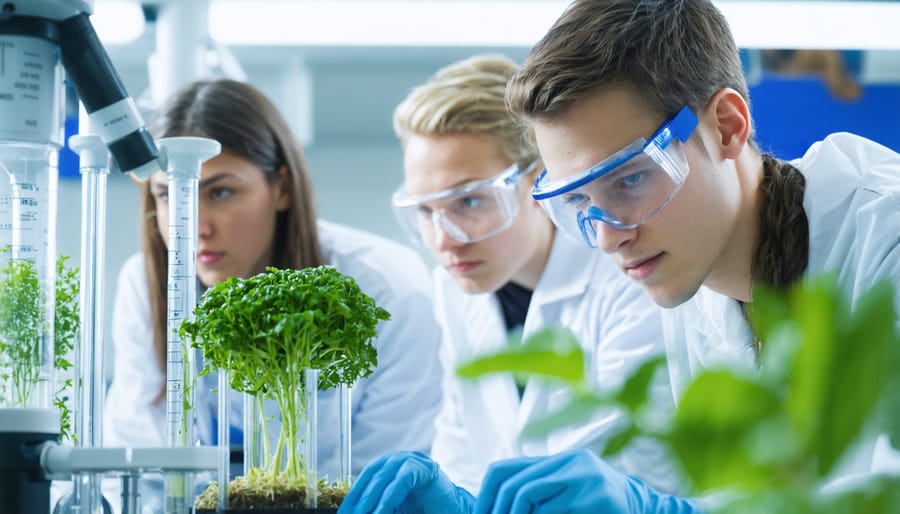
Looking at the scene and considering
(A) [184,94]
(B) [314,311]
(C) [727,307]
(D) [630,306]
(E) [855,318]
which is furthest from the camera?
(A) [184,94]

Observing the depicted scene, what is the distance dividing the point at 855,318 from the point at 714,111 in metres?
1.29

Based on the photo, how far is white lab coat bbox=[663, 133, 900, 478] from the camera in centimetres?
136

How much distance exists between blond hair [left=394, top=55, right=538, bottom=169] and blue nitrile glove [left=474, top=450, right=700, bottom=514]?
1.31m

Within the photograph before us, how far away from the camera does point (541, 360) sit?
0.32m

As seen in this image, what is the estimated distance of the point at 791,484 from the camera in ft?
0.97

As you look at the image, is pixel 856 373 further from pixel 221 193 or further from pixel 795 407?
pixel 221 193

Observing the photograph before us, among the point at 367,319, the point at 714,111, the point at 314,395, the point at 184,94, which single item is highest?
the point at 184,94

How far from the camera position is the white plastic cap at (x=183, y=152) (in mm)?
1247

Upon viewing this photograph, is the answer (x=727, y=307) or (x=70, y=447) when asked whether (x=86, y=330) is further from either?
(x=727, y=307)

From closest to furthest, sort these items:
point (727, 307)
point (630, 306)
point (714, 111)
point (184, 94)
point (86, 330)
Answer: point (86, 330) → point (714, 111) → point (727, 307) → point (630, 306) → point (184, 94)

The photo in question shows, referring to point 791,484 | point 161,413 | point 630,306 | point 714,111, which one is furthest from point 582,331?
point 791,484

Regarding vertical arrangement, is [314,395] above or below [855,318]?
below

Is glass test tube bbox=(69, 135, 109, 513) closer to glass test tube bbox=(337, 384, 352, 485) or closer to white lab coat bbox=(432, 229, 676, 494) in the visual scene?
glass test tube bbox=(337, 384, 352, 485)

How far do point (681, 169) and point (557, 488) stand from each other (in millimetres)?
603
